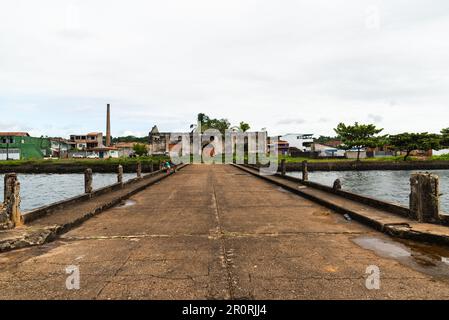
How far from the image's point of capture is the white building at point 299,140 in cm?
8481

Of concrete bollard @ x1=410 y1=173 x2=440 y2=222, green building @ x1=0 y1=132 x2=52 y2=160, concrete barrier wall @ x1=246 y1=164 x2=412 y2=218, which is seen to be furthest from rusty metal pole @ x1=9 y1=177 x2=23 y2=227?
green building @ x1=0 y1=132 x2=52 y2=160

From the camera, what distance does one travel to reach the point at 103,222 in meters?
7.98

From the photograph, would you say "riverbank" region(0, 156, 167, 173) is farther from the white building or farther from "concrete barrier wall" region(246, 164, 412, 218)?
the white building

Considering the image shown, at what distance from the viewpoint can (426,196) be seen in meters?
6.52

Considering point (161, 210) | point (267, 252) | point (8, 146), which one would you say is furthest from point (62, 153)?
point (267, 252)

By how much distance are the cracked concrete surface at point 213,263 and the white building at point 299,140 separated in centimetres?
7930

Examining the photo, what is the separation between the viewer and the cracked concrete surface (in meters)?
3.66

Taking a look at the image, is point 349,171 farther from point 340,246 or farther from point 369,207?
point 340,246

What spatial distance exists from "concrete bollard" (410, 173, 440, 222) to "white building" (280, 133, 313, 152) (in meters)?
79.6

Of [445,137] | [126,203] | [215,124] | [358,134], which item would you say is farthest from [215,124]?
[126,203]

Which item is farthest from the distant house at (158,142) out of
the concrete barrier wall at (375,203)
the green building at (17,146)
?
the concrete barrier wall at (375,203)

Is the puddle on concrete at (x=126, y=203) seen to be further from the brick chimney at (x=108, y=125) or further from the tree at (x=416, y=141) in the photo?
the brick chimney at (x=108, y=125)

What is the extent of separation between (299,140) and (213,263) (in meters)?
84.7

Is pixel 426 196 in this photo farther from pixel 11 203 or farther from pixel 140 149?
pixel 140 149
